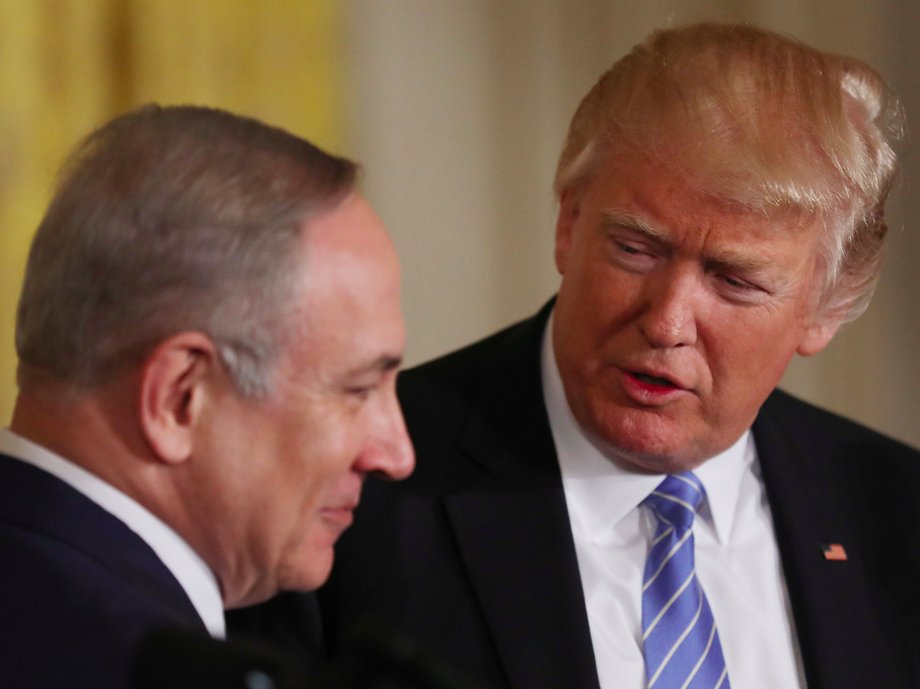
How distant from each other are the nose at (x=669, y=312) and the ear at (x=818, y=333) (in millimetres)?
226

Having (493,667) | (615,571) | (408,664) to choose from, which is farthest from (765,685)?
(408,664)

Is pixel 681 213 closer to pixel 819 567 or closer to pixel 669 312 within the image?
pixel 669 312

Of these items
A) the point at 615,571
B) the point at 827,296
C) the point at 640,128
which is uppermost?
the point at 640,128

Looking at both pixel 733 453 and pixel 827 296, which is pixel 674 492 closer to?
pixel 733 453

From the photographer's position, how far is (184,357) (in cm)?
108

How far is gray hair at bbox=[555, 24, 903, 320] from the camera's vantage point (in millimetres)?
1633

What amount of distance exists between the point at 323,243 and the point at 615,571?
0.72 metres

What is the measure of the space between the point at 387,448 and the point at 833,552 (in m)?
0.80

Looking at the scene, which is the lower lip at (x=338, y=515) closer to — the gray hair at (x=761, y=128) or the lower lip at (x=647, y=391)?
the lower lip at (x=647, y=391)

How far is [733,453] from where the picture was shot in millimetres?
1791

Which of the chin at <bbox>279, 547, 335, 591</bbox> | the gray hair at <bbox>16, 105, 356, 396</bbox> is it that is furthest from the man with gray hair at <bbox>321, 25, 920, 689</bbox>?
the gray hair at <bbox>16, 105, 356, 396</bbox>

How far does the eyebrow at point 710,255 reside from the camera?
1631mm

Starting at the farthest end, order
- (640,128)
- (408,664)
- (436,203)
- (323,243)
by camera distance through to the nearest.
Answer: (436,203) → (640,128) → (323,243) → (408,664)

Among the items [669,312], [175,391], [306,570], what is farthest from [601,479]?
[175,391]
